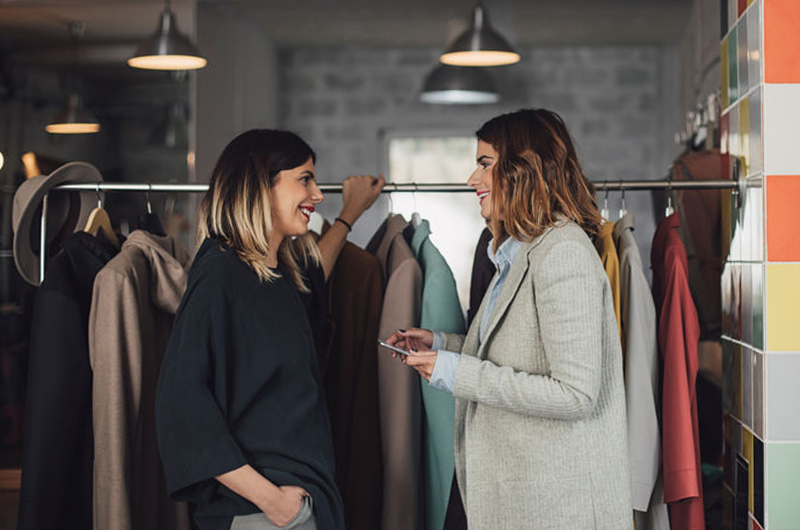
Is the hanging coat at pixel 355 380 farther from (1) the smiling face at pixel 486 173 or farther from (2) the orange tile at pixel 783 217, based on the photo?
(2) the orange tile at pixel 783 217

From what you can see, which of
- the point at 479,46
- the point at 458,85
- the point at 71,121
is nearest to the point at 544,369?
the point at 479,46

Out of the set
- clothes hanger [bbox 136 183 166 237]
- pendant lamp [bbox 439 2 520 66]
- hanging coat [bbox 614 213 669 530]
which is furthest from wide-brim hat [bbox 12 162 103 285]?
pendant lamp [bbox 439 2 520 66]

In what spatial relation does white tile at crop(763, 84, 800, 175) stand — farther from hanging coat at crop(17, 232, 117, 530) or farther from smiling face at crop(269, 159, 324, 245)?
hanging coat at crop(17, 232, 117, 530)

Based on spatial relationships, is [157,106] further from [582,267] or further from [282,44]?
[582,267]

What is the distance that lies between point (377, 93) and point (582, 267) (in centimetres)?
455

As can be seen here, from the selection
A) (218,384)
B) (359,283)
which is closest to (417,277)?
(359,283)

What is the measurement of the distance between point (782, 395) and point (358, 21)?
3942 mm

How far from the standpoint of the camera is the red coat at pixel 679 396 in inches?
73.4

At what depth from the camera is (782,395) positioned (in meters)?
1.80

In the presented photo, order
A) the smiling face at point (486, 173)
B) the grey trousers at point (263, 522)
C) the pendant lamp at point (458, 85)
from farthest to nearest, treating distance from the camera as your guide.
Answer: the pendant lamp at point (458, 85) < the smiling face at point (486, 173) < the grey trousers at point (263, 522)

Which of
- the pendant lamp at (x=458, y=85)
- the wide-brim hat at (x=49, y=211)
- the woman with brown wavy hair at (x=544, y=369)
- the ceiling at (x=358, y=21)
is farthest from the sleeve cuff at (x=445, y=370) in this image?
the pendant lamp at (x=458, y=85)

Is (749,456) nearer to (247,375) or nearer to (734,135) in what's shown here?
(734,135)

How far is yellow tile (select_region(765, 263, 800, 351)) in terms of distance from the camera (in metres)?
1.80

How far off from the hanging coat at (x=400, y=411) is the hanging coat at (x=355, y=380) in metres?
0.03
